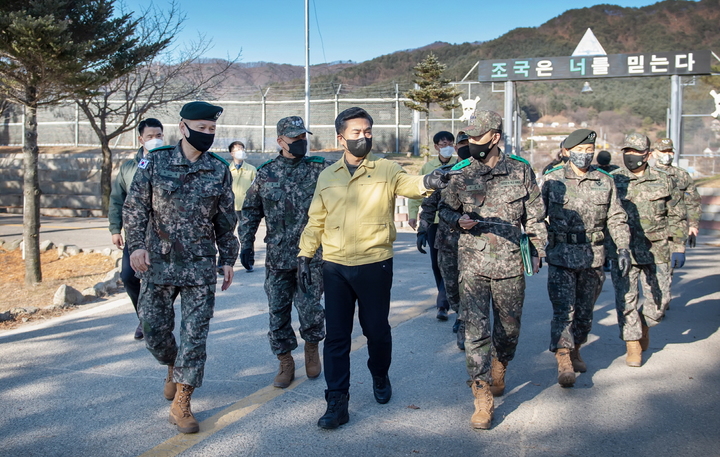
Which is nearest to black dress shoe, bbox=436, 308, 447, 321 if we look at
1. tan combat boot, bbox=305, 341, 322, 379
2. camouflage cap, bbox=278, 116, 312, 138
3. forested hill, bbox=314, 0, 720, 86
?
tan combat boot, bbox=305, 341, 322, 379

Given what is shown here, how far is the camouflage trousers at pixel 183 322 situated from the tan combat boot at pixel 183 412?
65mm

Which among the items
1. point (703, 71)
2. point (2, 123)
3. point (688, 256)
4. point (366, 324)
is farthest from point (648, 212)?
point (2, 123)

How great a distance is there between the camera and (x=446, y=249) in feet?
20.8

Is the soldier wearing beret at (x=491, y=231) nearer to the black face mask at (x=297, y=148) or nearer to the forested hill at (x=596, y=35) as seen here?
the black face mask at (x=297, y=148)

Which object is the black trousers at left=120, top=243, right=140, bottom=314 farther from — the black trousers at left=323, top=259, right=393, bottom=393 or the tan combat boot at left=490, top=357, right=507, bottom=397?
the tan combat boot at left=490, top=357, right=507, bottom=397

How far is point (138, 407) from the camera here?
15.2 ft

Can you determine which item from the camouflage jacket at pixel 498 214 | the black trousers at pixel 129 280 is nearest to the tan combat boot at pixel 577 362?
the camouflage jacket at pixel 498 214

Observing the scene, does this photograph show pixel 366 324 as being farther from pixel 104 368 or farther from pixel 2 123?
pixel 2 123

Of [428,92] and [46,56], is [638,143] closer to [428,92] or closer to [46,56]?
[46,56]

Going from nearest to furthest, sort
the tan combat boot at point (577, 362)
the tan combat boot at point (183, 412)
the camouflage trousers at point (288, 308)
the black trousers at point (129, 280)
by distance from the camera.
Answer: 1. the tan combat boot at point (183, 412)
2. the camouflage trousers at point (288, 308)
3. the tan combat boot at point (577, 362)
4. the black trousers at point (129, 280)

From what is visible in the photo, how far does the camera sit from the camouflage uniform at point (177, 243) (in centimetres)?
430

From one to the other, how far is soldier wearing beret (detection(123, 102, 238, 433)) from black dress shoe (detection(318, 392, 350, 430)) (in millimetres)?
844

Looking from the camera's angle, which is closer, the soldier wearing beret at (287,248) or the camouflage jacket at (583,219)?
the soldier wearing beret at (287,248)

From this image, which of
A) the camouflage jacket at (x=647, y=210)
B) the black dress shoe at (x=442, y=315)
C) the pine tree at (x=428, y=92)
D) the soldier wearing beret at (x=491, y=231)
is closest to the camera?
the soldier wearing beret at (x=491, y=231)
